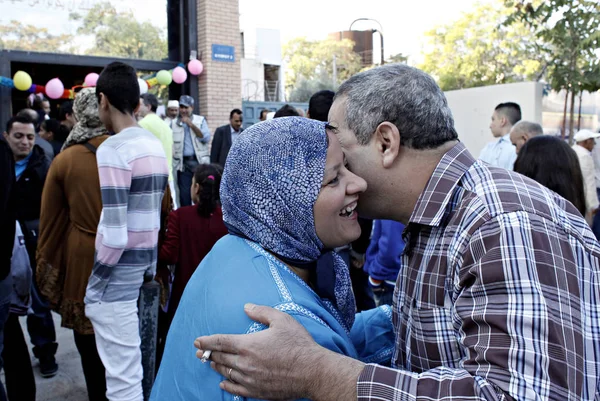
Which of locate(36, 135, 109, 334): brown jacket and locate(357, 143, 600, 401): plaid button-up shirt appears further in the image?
locate(36, 135, 109, 334): brown jacket

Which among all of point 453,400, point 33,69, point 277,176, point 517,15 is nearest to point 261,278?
point 277,176

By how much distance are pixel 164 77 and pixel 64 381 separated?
6963mm

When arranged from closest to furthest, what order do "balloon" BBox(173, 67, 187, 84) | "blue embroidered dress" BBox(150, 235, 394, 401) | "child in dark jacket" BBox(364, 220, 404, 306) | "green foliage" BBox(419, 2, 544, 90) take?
"blue embroidered dress" BBox(150, 235, 394, 401)
"child in dark jacket" BBox(364, 220, 404, 306)
"balloon" BBox(173, 67, 187, 84)
"green foliage" BBox(419, 2, 544, 90)

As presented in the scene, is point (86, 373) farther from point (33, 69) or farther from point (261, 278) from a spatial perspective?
point (33, 69)

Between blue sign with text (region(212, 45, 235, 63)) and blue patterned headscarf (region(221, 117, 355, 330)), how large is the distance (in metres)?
9.76

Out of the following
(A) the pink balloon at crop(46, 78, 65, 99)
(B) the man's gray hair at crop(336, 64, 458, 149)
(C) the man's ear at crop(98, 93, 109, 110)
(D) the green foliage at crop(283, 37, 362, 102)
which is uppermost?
(D) the green foliage at crop(283, 37, 362, 102)

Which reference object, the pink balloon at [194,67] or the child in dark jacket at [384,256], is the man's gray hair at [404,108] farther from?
the pink balloon at [194,67]

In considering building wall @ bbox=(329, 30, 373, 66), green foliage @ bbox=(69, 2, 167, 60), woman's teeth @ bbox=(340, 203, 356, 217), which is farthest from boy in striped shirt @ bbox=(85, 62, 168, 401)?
building wall @ bbox=(329, 30, 373, 66)

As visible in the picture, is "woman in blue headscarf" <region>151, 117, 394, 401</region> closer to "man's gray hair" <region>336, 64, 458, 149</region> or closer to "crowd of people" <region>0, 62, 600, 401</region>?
"crowd of people" <region>0, 62, 600, 401</region>

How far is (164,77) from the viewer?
10.2m

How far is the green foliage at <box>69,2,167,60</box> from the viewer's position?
32.3ft

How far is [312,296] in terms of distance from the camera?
144 cm

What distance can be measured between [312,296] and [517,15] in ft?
30.3

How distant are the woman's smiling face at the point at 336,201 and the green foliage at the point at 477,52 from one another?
25828 mm
